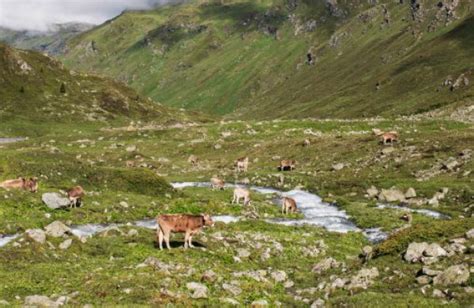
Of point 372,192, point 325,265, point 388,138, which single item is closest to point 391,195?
point 372,192

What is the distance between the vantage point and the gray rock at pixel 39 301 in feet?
64.5

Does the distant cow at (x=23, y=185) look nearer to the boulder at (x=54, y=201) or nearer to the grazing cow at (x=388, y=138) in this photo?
the boulder at (x=54, y=201)

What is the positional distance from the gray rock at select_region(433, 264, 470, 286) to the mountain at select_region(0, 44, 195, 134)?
127 metres

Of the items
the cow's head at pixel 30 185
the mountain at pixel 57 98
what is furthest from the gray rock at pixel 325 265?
the mountain at pixel 57 98

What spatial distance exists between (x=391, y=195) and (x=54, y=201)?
29943 mm

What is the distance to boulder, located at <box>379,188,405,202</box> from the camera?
49406 mm

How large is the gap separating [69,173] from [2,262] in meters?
26.8

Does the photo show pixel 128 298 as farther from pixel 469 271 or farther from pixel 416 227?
pixel 416 227

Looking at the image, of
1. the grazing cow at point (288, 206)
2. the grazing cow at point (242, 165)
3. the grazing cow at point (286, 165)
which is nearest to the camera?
the grazing cow at point (288, 206)

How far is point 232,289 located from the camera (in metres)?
23.1

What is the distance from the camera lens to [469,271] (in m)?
21.5

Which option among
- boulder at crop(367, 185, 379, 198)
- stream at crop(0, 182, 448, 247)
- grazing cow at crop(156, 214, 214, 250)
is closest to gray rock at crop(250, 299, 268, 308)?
grazing cow at crop(156, 214, 214, 250)

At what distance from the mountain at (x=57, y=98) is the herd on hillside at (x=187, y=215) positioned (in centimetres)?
8646

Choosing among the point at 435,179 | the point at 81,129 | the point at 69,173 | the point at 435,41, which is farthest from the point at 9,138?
the point at 435,41
